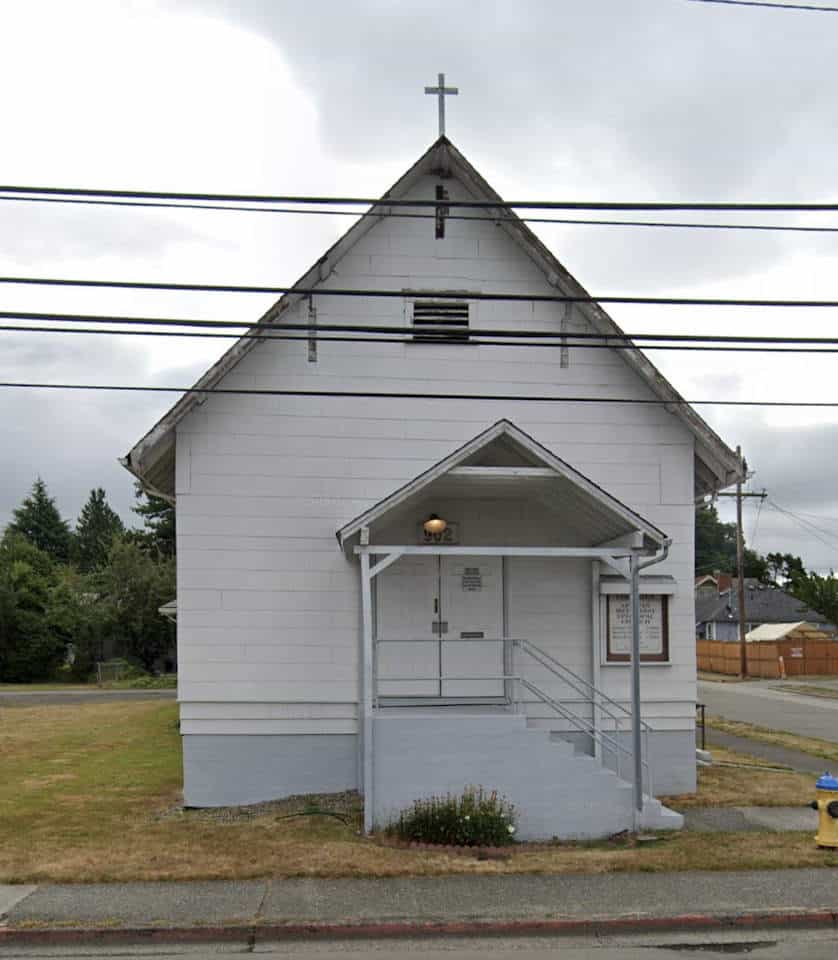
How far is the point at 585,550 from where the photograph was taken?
12664mm

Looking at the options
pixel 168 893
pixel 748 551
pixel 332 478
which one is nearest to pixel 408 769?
pixel 168 893

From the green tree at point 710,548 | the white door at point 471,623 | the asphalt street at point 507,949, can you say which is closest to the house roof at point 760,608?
the green tree at point 710,548

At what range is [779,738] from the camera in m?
24.1

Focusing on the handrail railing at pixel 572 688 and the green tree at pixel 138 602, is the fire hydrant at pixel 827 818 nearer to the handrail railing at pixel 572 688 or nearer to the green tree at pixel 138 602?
the handrail railing at pixel 572 688

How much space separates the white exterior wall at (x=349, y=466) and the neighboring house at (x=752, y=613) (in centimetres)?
5799

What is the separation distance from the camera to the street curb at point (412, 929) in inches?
352

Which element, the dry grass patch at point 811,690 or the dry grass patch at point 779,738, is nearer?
the dry grass patch at point 779,738

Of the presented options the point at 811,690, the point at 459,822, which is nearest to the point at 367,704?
the point at 459,822

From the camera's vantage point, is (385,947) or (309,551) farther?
(309,551)

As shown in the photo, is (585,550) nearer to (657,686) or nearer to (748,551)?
(657,686)

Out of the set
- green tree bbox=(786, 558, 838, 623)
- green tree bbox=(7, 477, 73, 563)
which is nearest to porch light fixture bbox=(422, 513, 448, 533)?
green tree bbox=(786, 558, 838, 623)

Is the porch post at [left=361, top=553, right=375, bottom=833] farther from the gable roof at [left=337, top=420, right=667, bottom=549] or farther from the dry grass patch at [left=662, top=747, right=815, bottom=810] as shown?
the dry grass patch at [left=662, top=747, right=815, bottom=810]

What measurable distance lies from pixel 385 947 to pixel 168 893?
2.28 meters

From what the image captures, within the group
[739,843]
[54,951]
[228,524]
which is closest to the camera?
[54,951]
